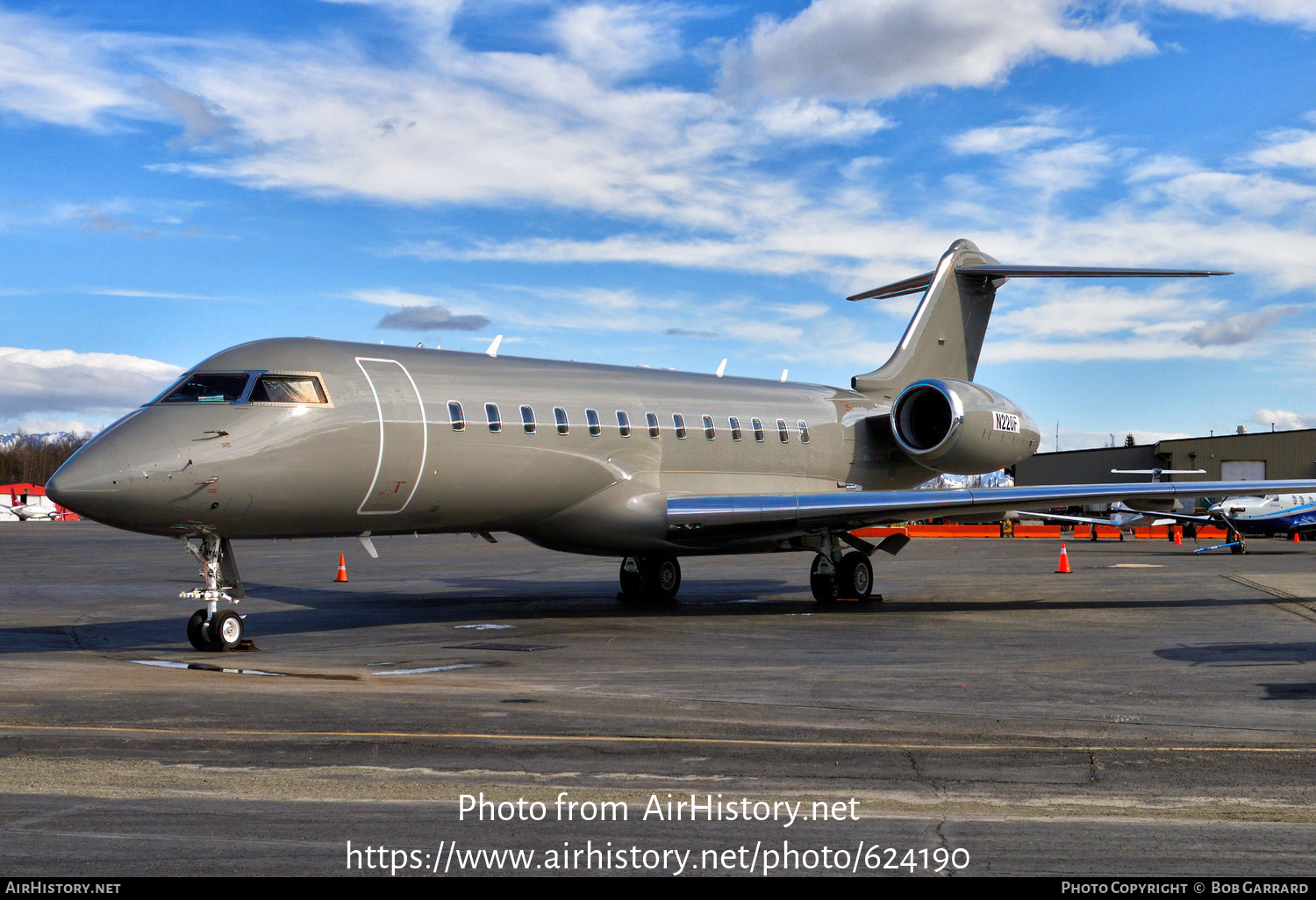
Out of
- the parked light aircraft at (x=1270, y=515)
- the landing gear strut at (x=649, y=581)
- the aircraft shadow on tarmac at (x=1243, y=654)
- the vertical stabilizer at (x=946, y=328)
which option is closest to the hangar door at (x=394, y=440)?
the landing gear strut at (x=649, y=581)

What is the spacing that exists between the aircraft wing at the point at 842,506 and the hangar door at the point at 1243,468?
5758 centimetres

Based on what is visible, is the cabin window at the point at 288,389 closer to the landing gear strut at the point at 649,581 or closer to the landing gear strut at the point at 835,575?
the landing gear strut at the point at 649,581

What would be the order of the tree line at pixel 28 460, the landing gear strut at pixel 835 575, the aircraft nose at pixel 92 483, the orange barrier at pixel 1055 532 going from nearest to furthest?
1. the aircraft nose at pixel 92 483
2. the landing gear strut at pixel 835 575
3. the orange barrier at pixel 1055 532
4. the tree line at pixel 28 460

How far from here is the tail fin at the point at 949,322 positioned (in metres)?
23.8

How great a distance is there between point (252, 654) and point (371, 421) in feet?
10.4

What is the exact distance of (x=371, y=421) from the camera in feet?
47.1

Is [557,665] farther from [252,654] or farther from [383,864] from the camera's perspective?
[383,864]

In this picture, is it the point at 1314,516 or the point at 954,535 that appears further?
the point at 954,535

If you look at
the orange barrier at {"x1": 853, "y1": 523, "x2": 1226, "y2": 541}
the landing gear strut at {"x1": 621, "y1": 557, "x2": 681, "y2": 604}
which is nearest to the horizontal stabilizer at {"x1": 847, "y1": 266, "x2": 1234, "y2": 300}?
the landing gear strut at {"x1": 621, "y1": 557, "x2": 681, "y2": 604}

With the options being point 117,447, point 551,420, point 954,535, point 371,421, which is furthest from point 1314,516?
point 117,447

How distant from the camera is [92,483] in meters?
11.9

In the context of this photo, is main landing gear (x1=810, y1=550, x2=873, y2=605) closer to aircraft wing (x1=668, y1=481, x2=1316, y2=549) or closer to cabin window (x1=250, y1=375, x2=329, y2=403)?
aircraft wing (x1=668, y1=481, x2=1316, y2=549)

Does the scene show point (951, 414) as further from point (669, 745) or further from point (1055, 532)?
point (1055, 532)

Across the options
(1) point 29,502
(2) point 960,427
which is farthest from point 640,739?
(1) point 29,502
